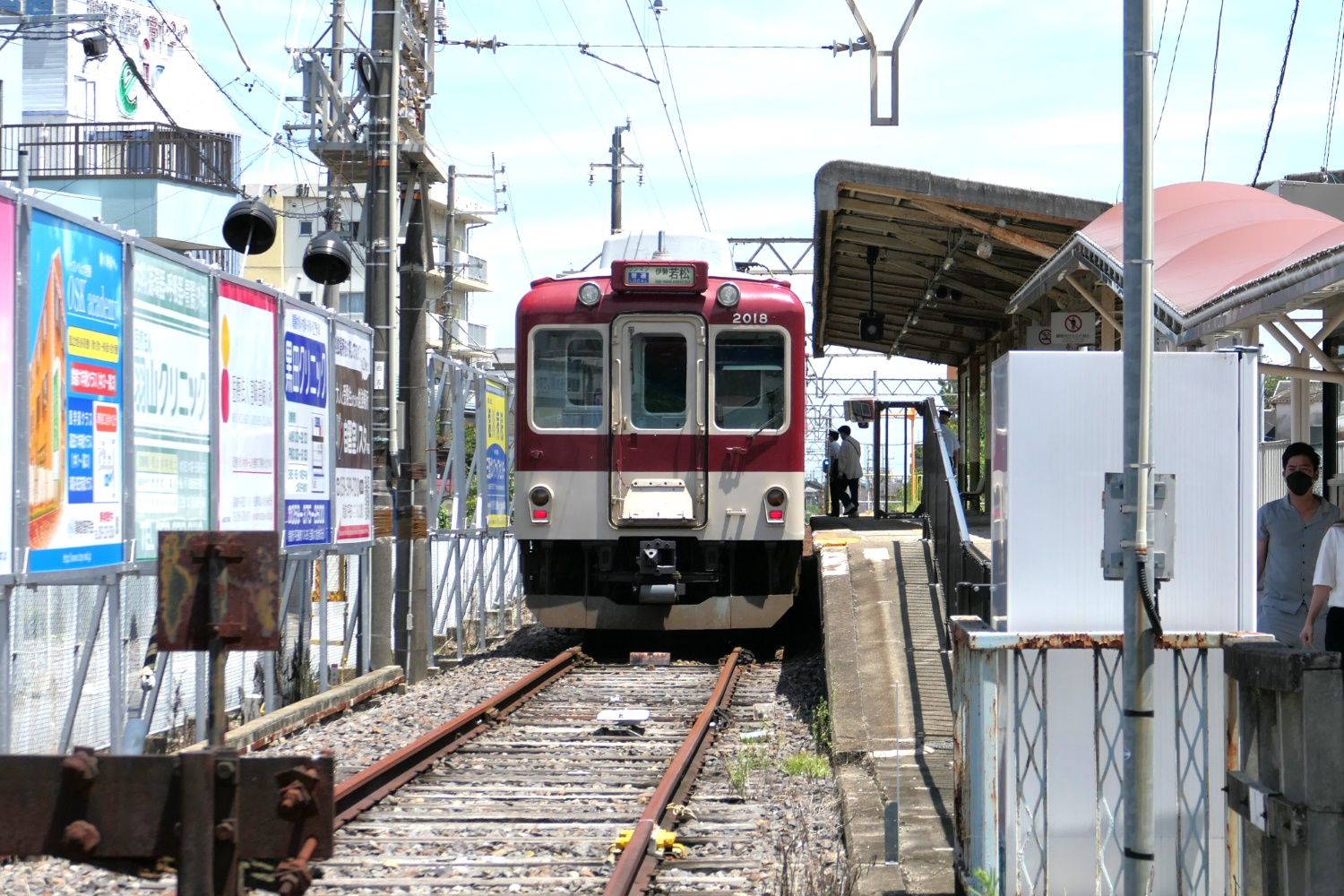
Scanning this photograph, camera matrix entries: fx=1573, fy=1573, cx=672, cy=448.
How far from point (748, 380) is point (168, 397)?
6.13 metres

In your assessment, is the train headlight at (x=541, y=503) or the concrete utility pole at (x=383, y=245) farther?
the train headlight at (x=541, y=503)

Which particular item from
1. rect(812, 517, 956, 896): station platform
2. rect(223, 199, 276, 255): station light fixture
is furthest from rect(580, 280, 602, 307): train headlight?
rect(812, 517, 956, 896): station platform

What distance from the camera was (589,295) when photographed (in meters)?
13.6

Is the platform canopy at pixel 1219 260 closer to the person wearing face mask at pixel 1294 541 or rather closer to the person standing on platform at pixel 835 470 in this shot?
the person wearing face mask at pixel 1294 541

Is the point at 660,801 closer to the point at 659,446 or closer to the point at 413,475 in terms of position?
the point at 413,475

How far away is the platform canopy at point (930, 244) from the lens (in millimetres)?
13688

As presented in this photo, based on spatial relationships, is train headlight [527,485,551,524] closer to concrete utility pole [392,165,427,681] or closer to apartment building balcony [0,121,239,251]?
concrete utility pole [392,165,427,681]

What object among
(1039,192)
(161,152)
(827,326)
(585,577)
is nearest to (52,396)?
(585,577)

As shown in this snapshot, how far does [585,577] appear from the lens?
45.1ft

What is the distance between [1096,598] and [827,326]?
64.8 feet

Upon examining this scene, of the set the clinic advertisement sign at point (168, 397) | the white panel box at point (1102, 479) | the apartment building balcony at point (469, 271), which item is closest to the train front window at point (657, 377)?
the clinic advertisement sign at point (168, 397)

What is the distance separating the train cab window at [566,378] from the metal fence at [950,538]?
2963mm

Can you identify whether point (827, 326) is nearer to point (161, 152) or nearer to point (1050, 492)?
point (161, 152)

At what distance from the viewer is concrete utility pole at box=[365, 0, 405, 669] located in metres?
13.4
